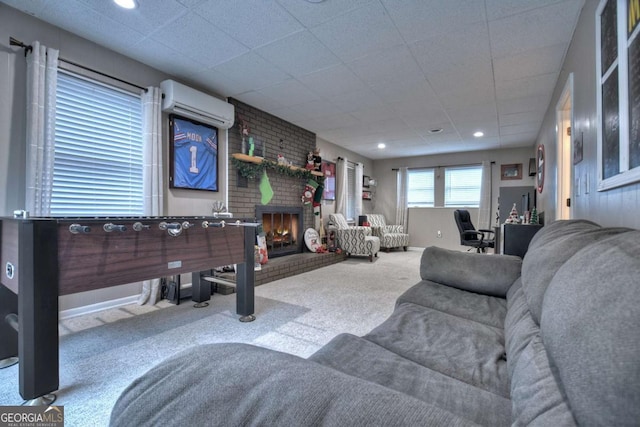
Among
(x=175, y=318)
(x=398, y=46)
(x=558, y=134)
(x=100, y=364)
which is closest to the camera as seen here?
(x=100, y=364)

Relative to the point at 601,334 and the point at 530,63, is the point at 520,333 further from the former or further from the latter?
the point at 530,63

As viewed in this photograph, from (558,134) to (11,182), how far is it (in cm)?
499

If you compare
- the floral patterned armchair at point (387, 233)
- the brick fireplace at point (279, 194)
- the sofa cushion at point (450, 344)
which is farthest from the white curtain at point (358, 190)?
→ the sofa cushion at point (450, 344)

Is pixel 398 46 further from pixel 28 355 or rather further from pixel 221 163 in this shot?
pixel 28 355

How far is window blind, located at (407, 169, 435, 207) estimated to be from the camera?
7.51 metres

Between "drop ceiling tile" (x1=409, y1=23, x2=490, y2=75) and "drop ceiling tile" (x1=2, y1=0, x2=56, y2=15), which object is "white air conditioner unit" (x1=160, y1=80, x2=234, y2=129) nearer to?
"drop ceiling tile" (x1=2, y1=0, x2=56, y2=15)

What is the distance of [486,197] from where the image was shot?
6.72 metres

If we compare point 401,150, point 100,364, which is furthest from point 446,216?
point 100,364

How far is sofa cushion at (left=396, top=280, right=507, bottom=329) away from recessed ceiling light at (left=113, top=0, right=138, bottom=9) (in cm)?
279

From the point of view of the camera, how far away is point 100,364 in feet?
5.77

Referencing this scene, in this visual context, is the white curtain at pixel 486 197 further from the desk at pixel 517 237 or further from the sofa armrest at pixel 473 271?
the sofa armrest at pixel 473 271

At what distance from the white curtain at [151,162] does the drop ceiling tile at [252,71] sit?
0.78 metres

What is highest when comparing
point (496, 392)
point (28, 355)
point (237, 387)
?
point (237, 387)

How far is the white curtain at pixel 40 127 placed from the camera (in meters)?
2.24
